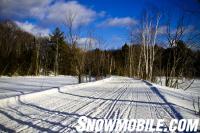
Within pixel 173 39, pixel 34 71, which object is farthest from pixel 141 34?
pixel 34 71

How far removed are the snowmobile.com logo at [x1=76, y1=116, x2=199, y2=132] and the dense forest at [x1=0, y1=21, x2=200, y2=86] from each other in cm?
2243

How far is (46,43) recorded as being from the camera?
90.0 metres

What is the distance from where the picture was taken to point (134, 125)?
27.7ft

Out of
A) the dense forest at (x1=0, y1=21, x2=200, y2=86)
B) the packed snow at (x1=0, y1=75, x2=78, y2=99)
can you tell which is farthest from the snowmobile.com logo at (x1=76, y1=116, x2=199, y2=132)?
the dense forest at (x1=0, y1=21, x2=200, y2=86)

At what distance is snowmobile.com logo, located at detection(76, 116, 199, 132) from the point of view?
25.8 feet

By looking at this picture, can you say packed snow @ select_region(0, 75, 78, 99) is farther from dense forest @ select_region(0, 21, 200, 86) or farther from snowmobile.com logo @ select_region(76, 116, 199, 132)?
snowmobile.com logo @ select_region(76, 116, 199, 132)

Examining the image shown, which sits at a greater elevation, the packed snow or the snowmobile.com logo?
the packed snow

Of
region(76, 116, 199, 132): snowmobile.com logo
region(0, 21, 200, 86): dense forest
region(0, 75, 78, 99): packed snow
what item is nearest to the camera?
region(76, 116, 199, 132): snowmobile.com logo

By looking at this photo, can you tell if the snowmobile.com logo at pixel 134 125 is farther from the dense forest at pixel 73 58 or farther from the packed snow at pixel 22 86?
the dense forest at pixel 73 58

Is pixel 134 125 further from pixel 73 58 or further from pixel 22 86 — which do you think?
pixel 73 58

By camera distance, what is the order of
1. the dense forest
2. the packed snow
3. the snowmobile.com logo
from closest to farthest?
the snowmobile.com logo < the packed snow < the dense forest

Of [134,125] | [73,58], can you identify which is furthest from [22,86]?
[134,125]

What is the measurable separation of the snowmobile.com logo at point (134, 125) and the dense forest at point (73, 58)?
73.6 ft

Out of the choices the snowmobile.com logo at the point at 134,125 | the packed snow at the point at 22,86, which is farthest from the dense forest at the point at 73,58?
the snowmobile.com logo at the point at 134,125
